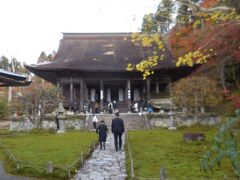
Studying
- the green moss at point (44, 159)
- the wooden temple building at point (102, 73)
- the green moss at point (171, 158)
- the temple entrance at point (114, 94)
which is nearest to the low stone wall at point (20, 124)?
the wooden temple building at point (102, 73)

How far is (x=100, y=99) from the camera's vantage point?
37094mm

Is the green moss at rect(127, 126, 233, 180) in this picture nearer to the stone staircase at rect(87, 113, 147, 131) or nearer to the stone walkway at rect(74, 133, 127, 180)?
the stone walkway at rect(74, 133, 127, 180)

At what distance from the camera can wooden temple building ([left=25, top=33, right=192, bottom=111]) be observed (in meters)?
34.9

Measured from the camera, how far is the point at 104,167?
1180 cm

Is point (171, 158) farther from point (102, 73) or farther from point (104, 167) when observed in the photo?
point (102, 73)

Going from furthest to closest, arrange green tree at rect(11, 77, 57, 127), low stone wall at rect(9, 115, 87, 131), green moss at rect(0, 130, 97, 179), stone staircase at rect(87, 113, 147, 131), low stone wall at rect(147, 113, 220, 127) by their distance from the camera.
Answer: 1. low stone wall at rect(9, 115, 87, 131)
2. stone staircase at rect(87, 113, 147, 131)
3. low stone wall at rect(147, 113, 220, 127)
4. green tree at rect(11, 77, 57, 127)
5. green moss at rect(0, 130, 97, 179)

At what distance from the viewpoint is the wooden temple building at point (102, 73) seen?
115 ft

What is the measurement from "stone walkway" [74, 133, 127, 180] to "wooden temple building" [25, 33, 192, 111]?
65.7 feet

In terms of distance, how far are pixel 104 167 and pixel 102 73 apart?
979 inches

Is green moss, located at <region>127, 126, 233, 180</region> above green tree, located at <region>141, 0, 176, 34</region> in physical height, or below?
below

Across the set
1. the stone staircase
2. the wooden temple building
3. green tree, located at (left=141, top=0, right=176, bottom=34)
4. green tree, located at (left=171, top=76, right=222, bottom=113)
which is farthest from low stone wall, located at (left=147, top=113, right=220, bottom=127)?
green tree, located at (left=141, top=0, right=176, bottom=34)

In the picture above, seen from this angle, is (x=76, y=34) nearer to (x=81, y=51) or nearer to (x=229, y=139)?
(x=81, y=51)

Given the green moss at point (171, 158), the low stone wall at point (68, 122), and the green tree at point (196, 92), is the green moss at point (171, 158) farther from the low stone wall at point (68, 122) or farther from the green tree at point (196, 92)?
the low stone wall at point (68, 122)

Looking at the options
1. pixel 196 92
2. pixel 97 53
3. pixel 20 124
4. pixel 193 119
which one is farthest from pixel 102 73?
pixel 196 92
